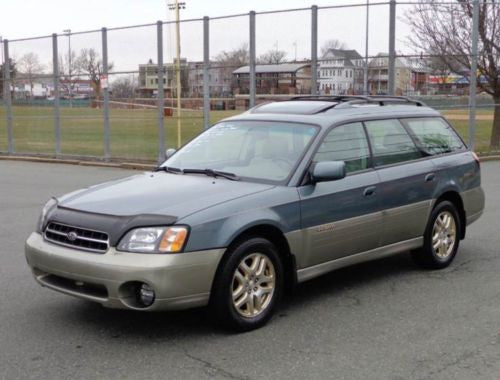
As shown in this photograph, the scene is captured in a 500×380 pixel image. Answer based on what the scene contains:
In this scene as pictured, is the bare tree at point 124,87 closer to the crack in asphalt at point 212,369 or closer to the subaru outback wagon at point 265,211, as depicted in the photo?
the subaru outback wagon at point 265,211

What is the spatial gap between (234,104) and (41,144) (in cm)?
805

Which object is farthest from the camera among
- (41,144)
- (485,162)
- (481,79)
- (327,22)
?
(41,144)

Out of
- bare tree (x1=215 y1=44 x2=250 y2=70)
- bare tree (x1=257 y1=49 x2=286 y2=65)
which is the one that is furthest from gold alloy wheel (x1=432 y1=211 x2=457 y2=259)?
bare tree (x1=215 y1=44 x2=250 y2=70)

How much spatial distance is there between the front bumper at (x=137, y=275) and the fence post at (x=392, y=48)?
40.8 feet

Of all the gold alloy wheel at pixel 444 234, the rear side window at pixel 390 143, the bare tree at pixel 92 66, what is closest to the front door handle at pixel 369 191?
the rear side window at pixel 390 143

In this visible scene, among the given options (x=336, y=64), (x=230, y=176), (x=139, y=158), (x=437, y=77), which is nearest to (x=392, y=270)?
(x=230, y=176)

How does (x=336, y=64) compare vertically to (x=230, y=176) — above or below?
above

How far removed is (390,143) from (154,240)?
2.80m

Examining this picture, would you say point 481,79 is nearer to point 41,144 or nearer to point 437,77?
point 437,77

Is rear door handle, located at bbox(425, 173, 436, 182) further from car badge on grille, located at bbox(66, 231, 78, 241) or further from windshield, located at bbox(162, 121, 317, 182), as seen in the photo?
car badge on grille, located at bbox(66, 231, 78, 241)

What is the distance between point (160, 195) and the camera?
4.94 m

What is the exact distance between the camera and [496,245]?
7.68m

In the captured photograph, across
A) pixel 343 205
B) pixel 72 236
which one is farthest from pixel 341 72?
pixel 72 236

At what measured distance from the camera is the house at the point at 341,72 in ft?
52.6
